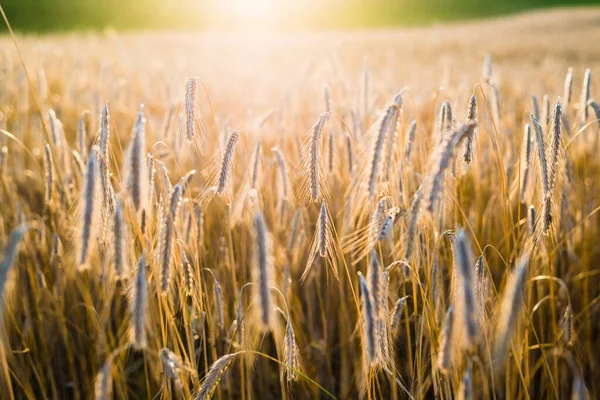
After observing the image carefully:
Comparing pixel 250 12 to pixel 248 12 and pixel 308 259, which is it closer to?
pixel 248 12

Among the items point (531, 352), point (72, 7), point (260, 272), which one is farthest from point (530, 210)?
point (72, 7)

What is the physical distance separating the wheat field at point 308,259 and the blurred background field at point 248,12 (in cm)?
3621

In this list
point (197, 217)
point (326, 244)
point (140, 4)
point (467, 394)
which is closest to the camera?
point (467, 394)

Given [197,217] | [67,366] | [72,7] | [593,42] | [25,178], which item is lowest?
[67,366]

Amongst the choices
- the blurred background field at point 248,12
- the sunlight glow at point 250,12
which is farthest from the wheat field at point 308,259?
the blurred background field at point 248,12

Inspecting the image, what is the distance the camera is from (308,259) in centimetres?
138

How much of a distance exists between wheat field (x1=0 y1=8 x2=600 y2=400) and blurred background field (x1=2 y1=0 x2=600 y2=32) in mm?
36206

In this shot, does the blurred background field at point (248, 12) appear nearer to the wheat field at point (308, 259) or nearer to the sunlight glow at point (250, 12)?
the sunlight glow at point (250, 12)

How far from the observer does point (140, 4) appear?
44.5 metres

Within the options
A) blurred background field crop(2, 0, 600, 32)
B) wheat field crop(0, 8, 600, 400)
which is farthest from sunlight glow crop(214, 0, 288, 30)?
wheat field crop(0, 8, 600, 400)

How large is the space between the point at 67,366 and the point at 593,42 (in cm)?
1587

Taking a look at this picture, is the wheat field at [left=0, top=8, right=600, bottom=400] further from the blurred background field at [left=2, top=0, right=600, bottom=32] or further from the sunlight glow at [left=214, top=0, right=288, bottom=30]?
the blurred background field at [left=2, top=0, right=600, bottom=32]

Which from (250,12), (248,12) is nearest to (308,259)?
(248,12)

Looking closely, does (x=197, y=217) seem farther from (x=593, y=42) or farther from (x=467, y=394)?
(x=593, y=42)
